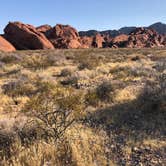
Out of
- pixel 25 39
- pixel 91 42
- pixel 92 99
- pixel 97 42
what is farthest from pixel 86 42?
pixel 92 99

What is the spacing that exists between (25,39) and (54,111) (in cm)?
6480

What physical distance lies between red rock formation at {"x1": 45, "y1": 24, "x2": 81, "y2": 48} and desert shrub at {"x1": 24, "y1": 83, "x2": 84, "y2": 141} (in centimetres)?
6525

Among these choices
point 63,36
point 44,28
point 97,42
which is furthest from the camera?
point 97,42

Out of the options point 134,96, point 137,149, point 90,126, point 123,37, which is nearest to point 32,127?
point 90,126

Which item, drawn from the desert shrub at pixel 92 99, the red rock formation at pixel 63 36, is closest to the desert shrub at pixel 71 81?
the desert shrub at pixel 92 99

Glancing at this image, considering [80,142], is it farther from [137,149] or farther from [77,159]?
[137,149]

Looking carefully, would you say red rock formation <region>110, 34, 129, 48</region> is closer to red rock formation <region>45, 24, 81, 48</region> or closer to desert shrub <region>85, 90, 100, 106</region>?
red rock formation <region>45, 24, 81, 48</region>

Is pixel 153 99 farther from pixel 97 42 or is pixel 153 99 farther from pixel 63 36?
Answer: pixel 97 42

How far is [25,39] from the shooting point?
227ft

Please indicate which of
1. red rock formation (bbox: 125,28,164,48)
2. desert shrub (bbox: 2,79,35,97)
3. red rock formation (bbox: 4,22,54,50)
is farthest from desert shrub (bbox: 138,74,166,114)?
red rock formation (bbox: 125,28,164,48)

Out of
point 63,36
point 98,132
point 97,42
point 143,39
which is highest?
point 63,36

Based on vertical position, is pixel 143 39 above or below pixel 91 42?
above

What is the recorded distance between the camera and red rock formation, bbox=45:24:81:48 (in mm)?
75062

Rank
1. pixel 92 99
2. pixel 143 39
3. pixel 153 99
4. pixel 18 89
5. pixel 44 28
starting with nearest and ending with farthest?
pixel 153 99
pixel 92 99
pixel 18 89
pixel 44 28
pixel 143 39
